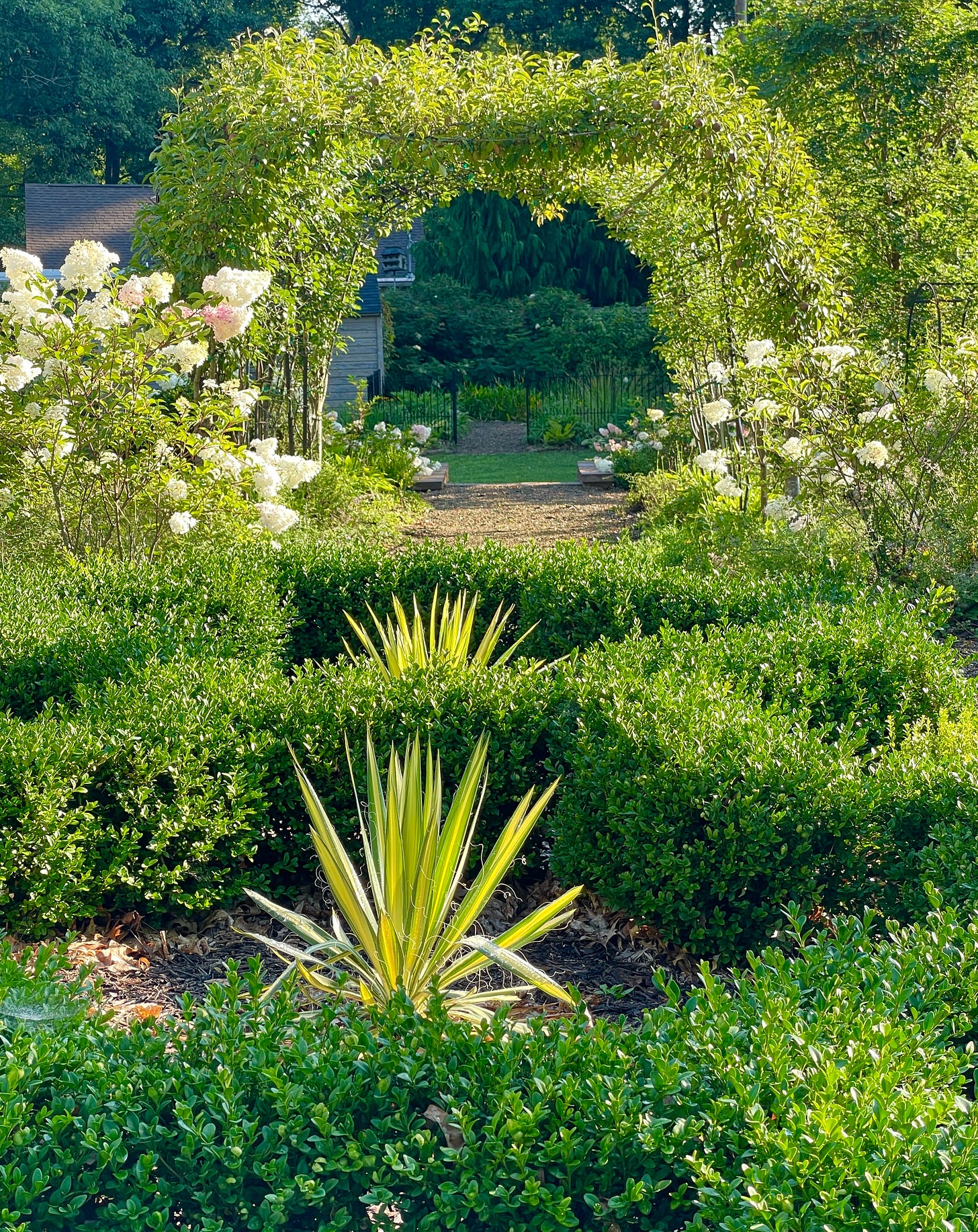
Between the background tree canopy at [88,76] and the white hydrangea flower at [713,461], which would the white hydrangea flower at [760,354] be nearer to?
the white hydrangea flower at [713,461]

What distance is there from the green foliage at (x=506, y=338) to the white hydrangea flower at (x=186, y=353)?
17953mm

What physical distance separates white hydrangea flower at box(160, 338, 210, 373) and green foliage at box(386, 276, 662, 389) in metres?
18.0

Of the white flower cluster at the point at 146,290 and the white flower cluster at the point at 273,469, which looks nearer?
the white flower cluster at the point at 146,290

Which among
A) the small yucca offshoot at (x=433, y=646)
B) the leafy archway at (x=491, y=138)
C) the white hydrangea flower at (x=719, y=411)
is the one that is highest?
the leafy archway at (x=491, y=138)

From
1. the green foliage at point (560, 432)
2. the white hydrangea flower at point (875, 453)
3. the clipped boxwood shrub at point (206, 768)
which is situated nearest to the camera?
the clipped boxwood shrub at point (206, 768)

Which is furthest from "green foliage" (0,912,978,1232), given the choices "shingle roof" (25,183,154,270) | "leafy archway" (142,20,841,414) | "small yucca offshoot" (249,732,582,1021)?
"shingle roof" (25,183,154,270)

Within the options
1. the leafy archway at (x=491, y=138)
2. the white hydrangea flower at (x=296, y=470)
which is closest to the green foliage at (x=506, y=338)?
A: the leafy archway at (x=491, y=138)

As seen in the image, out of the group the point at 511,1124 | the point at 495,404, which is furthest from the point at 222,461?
the point at 495,404

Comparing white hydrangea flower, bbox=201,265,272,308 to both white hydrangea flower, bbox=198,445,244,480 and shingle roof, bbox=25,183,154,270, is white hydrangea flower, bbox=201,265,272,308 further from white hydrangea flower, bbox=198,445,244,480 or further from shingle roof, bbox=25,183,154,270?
shingle roof, bbox=25,183,154,270

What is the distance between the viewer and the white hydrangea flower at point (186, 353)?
648 cm

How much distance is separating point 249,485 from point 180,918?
12.9 ft

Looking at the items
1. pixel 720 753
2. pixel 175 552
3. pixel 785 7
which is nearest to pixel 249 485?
pixel 175 552

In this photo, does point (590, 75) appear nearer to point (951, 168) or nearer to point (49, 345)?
point (49, 345)

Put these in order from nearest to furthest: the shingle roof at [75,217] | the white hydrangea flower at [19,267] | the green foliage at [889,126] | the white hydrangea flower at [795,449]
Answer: the white hydrangea flower at [19,267]
the white hydrangea flower at [795,449]
the green foliage at [889,126]
the shingle roof at [75,217]
